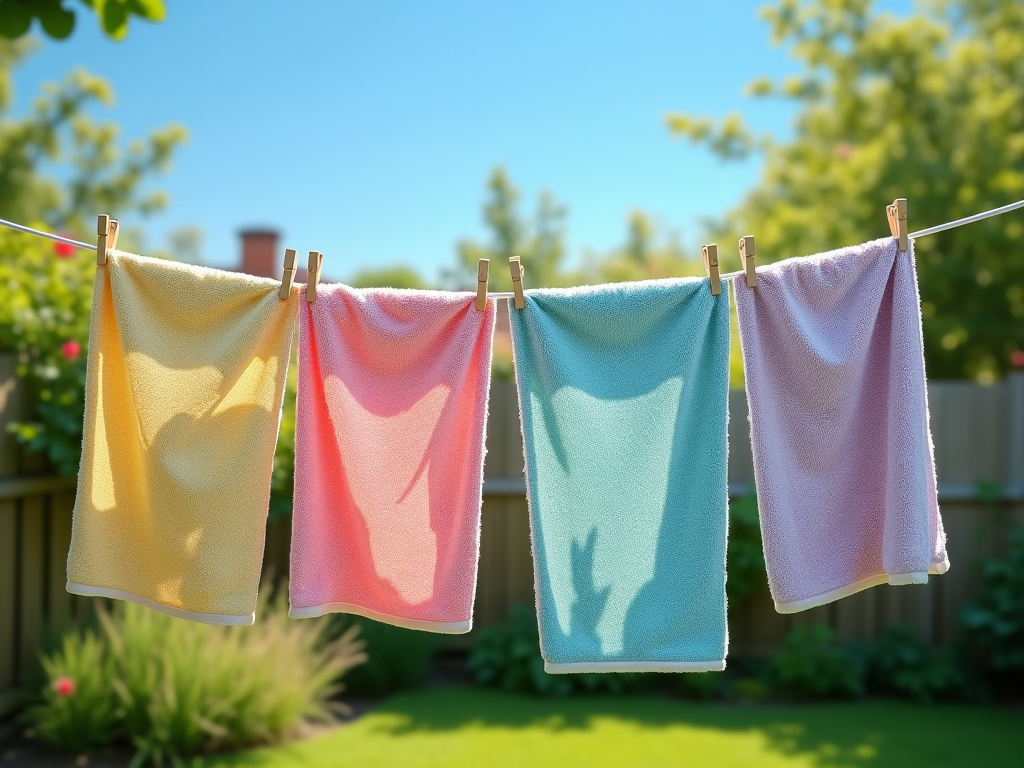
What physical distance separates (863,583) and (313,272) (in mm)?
1403

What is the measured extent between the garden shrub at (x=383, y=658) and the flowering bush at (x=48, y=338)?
5.25 ft

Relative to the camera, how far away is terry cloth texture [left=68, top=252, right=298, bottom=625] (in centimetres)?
212

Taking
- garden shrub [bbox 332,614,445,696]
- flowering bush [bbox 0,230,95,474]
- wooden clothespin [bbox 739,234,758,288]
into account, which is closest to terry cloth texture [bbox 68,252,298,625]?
wooden clothespin [bbox 739,234,758,288]

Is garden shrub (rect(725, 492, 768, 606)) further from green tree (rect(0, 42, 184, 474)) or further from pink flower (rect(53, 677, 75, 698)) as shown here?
green tree (rect(0, 42, 184, 474))

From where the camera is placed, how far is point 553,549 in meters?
2.09

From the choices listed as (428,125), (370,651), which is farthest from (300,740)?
(428,125)

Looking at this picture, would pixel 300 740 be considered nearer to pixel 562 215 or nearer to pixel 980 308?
pixel 980 308

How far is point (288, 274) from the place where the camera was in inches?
82.8

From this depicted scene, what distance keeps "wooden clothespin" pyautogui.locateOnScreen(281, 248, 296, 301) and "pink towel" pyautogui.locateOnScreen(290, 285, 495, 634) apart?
0.06 meters

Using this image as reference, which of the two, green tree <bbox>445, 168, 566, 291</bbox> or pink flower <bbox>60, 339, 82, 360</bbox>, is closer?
pink flower <bbox>60, 339, 82, 360</bbox>

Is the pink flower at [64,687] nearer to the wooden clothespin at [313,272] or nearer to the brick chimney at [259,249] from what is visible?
the wooden clothespin at [313,272]

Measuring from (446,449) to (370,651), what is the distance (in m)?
3.01

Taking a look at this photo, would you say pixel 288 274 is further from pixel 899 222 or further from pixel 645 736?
pixel 645 736

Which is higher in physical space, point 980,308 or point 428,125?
point 428,125
